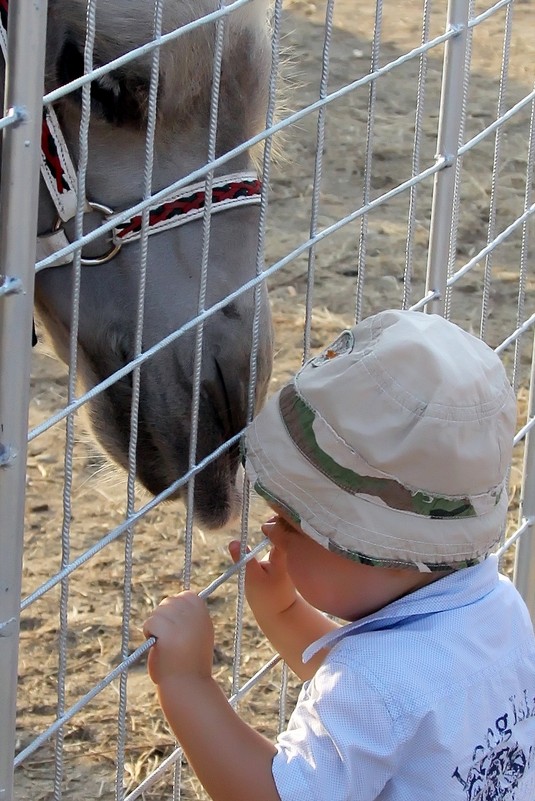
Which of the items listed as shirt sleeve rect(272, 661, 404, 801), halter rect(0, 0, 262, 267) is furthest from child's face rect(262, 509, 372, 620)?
halter rect(0, 0, 262, 267)

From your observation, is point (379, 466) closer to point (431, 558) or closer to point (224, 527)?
point (431, 558)

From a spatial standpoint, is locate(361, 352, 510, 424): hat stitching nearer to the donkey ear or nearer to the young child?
the young child

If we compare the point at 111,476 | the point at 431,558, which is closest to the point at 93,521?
the point at 111,476

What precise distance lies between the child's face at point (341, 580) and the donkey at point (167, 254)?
15.4 inches

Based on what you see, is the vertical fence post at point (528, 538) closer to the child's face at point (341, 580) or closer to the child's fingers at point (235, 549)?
the child's fingers at point (235, 549)

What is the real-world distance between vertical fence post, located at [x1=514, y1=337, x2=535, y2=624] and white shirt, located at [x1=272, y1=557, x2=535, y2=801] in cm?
103

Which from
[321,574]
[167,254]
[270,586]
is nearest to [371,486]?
[321,574]

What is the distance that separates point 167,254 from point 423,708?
782mm

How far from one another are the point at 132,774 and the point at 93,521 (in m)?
0.98

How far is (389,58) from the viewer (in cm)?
668

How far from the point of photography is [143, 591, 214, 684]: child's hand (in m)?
1.41

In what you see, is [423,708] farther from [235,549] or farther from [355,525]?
[235,549]

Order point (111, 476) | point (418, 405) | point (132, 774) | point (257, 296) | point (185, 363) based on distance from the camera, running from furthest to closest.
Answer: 1. point (132, 774)
2. point (111, 476)
3. point (185, 363)
4. point (257, 296)
5. point (418, 405)

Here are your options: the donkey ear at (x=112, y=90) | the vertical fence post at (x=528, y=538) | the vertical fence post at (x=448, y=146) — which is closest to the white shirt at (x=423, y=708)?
the vertical fence post at (x=448, y=146)
